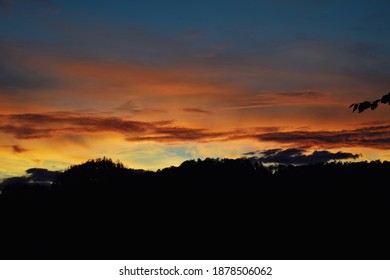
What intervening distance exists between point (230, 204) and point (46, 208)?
93.3ft

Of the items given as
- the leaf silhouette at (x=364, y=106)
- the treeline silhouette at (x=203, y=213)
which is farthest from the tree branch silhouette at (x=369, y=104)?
the treeline silhouette at (x=203, y=213)

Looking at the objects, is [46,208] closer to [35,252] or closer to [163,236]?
[35,252]

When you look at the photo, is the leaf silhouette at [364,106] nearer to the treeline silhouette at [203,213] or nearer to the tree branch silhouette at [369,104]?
the tree branch silhouette at [369,104]

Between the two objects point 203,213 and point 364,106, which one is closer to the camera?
point 364,106

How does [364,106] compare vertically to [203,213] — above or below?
above

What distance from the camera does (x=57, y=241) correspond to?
7181 cm

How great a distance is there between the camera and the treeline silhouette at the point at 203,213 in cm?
6322

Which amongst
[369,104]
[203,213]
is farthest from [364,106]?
[203,213]

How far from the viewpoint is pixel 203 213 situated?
2876 inches

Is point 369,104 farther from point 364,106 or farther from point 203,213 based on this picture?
point 203,213

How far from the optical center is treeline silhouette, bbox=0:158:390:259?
207 feet

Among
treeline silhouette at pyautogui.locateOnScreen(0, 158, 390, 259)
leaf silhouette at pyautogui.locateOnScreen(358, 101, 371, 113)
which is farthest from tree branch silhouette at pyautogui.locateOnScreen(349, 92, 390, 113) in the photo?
treeline silhouette at pyautogui.locateOnScreen(0, 158, 390, 259)

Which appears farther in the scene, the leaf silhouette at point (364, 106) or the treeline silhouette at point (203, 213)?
the treeline silhouette at point (203, 213)
